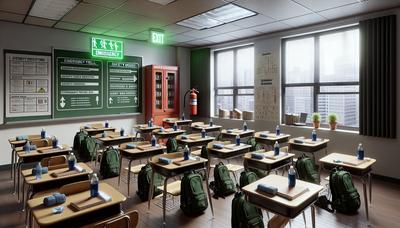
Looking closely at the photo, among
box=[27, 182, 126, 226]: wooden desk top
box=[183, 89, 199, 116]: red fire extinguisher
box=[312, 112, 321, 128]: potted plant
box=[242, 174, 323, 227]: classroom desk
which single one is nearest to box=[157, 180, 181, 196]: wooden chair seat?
box=[27, 182, 126, 226]: wooden desk top

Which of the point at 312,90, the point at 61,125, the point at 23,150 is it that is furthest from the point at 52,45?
the point at 312,90

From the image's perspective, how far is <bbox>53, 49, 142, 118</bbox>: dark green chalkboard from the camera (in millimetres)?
5891

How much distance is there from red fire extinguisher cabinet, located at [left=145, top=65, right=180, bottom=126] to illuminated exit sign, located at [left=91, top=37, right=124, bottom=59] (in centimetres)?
86

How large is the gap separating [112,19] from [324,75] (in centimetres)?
425

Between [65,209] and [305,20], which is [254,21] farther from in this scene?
[65,209]

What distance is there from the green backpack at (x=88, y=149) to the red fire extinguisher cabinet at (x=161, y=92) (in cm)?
181

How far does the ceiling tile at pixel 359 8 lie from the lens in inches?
162

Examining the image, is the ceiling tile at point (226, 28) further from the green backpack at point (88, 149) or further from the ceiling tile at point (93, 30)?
the green backpack at point (88, 149)

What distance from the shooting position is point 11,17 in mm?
4941

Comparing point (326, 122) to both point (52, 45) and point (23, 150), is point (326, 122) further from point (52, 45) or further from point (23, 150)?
point (52, 45)

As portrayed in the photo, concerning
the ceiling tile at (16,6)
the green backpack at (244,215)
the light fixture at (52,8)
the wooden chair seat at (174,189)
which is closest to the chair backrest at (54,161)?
the wooden chair seat at (174,189)

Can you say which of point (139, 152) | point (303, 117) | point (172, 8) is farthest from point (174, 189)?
point (303, 117)

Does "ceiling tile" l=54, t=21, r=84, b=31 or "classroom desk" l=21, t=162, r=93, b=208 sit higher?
"ceiling tile" l=54, t=21, r=84, b=31

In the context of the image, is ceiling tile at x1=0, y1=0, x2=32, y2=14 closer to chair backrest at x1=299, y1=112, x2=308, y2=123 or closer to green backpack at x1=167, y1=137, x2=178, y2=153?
green backpack at x1=167, y1=137, x2=178, y2=153
